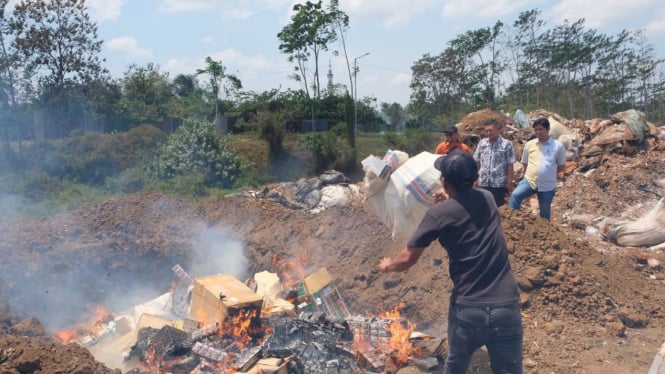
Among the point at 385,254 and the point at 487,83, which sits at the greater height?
the point at 487,83

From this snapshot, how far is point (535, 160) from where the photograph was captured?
6.18 meters

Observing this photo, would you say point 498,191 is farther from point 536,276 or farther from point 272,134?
point 272,134

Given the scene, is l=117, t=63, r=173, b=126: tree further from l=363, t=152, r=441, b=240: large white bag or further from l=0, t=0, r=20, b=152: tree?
l=363, t=152, r=441, b=240: large white bag

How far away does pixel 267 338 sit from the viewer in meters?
4.52

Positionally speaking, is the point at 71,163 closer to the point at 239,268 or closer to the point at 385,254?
the point at 239,268

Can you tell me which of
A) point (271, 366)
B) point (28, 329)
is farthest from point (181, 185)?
point (271, 366)

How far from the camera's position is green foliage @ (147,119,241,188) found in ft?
51.7

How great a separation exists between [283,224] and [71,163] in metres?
9.88

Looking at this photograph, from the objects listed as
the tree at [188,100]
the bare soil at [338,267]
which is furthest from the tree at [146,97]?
the bare soil at [338,267]

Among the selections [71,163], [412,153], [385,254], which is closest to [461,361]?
[385,254]

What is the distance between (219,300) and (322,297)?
1177 mm

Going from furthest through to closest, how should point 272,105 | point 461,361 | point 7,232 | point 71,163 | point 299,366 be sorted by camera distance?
1. point 272,105
2. point 71,163
3. point 7,232
4. point 299,366
5. point 461,361

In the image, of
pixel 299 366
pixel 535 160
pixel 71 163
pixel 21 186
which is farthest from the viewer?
pixel 71 163

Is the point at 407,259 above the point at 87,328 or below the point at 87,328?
above
